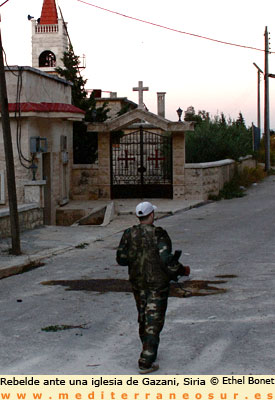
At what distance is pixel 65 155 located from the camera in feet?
86.6

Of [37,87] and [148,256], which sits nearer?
[148,256]

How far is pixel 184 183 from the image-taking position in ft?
89.3

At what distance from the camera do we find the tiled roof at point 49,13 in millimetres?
103438

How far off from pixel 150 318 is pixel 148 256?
2.04ft

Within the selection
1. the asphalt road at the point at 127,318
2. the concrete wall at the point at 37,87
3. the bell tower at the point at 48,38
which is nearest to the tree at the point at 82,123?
the concrete wall at the point at 37,87

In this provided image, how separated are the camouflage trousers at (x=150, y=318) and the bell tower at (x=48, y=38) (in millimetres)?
96072

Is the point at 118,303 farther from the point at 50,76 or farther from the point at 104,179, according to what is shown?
the point at 104,179

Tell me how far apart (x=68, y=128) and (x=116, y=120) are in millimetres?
1885

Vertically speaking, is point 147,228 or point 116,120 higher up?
point 116,120

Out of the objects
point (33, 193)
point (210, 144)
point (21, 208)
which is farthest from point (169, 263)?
point (210, 144)

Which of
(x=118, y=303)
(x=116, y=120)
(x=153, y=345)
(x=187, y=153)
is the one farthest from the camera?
(x=187, y=153)

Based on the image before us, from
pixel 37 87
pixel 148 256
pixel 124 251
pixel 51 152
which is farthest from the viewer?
pixel 51 152

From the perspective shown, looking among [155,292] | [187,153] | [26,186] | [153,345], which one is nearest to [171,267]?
[155,292]

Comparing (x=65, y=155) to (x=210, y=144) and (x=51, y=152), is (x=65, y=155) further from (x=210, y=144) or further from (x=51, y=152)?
(x=210, y=144)
